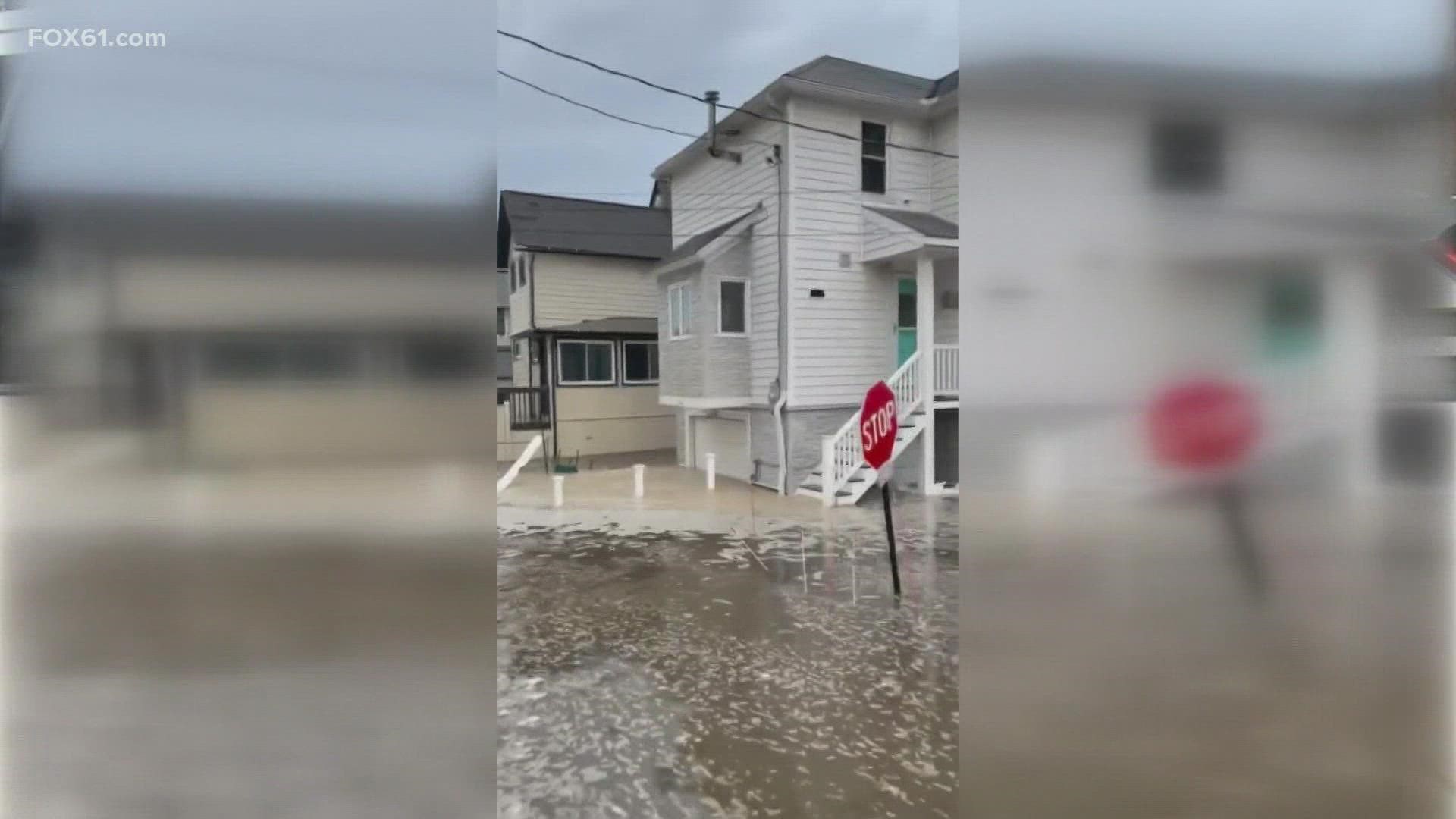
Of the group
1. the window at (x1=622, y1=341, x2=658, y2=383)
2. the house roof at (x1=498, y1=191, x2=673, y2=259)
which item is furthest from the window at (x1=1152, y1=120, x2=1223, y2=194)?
the window at (x1=622, y1=341, x2=658, y2=383)

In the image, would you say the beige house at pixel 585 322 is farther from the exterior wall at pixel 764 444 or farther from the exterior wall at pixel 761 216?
the exterior wall at pixel 764 444

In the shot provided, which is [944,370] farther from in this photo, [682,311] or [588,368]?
[588,368]

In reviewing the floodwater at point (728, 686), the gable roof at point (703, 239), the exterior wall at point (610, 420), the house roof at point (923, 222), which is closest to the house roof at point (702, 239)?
the gable roof at point (703, 239)

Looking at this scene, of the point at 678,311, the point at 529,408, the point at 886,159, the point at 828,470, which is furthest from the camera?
the point at 529,408

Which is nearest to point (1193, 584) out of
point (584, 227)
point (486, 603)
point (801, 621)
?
point (486, 603)

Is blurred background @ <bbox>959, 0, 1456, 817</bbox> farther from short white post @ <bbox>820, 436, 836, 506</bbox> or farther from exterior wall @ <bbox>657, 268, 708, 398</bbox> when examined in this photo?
exterior wall @ <bbox>657, 268, 708, 398</bbox>

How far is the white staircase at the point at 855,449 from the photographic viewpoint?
6.02 metres

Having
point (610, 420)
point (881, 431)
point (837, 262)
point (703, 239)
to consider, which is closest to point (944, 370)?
point (837, 262)

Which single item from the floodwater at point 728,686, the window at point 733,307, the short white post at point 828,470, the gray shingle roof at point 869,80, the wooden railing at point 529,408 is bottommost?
the floodwater at point 728,686

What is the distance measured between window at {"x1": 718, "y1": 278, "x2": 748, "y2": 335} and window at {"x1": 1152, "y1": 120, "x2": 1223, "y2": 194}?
5.95 metres

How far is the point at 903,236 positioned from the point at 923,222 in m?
0.46

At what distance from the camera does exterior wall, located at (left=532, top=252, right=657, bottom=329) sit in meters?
9.66

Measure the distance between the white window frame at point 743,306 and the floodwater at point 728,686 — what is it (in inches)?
118

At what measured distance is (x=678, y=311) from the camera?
777cm
